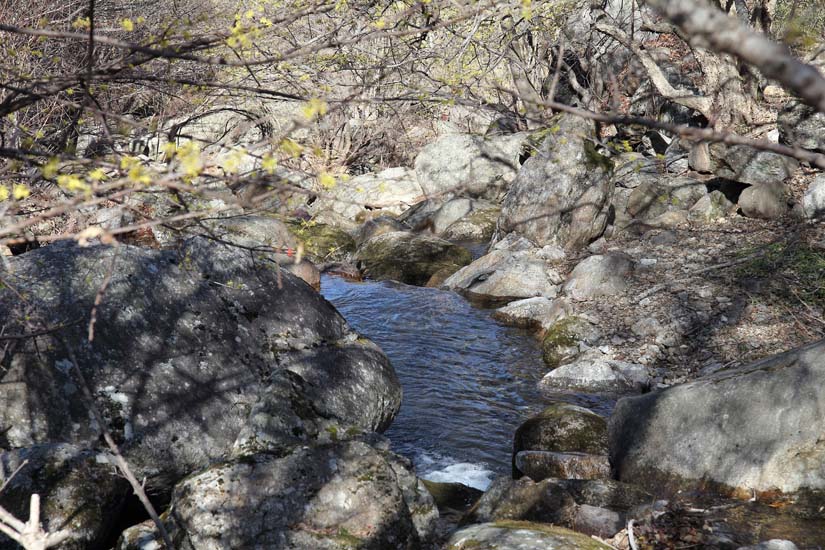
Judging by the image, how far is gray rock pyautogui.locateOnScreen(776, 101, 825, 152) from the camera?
1026cm

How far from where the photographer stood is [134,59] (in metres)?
2.98

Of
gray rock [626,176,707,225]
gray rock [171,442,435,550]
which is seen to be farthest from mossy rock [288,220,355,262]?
gray rock [171,442,435,550]

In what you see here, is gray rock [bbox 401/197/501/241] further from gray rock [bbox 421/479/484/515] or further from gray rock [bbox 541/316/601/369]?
gray rock [bbox 421/479/484/515]

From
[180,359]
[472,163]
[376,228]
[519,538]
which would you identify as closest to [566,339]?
[180,359]

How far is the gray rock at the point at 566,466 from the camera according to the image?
529 centimetres

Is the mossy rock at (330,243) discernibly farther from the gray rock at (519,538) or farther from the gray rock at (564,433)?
the gray rock at (519,538)

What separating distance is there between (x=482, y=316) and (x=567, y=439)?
4.14 m

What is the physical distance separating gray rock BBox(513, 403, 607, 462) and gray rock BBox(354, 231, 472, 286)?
586 cm

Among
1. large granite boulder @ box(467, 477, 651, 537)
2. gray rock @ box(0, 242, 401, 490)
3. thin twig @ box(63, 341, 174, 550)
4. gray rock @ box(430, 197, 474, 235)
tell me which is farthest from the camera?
gray rock @ box(430, 197, 474, 235)

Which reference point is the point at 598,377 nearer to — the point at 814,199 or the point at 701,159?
the point at 814,199

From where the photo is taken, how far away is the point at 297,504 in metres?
3.56

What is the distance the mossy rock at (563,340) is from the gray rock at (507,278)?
4.22 ft

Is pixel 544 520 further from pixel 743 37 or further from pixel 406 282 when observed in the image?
pixel 406 282

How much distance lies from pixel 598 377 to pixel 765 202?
4.44 metres
